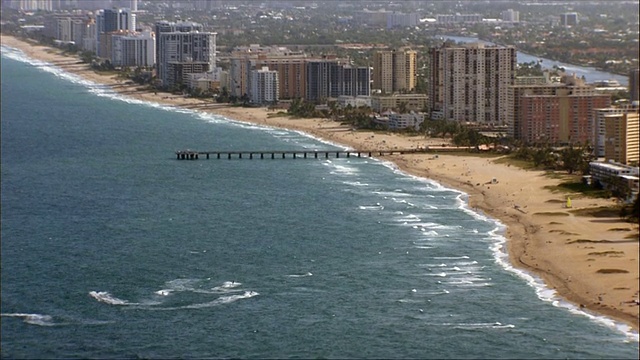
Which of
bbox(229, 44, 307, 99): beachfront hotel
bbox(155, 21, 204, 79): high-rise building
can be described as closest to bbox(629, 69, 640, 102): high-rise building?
bbox(229, 44, 307, 99): beachfront hotel

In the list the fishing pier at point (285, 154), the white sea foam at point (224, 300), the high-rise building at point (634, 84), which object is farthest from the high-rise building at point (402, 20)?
the white sea foam at point (224, 300)

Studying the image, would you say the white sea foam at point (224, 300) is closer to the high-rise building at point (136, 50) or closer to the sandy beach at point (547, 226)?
the sandy beach at point (547, 226)

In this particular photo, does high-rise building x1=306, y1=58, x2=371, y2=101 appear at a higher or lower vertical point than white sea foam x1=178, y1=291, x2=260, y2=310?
higher

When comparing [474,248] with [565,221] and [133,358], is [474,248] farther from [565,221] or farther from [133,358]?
[133,358]

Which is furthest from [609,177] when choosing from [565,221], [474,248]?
[474,248]

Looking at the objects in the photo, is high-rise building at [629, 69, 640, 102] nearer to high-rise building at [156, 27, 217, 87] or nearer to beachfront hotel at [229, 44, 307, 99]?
beachfront hotel at [229, 44, 307, 99]

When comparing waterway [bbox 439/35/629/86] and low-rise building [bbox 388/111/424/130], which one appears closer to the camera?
waterway [bbox 439/35/629/86]

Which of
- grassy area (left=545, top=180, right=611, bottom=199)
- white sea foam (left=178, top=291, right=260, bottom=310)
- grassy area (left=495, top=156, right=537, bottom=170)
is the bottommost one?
white sea foam (left=178, top=291, right=260, bottom=310)
